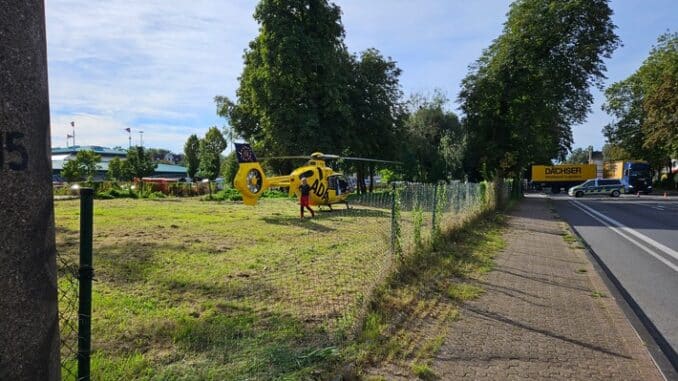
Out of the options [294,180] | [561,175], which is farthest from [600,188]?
[294,180]

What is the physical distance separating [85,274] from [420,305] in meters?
4.39

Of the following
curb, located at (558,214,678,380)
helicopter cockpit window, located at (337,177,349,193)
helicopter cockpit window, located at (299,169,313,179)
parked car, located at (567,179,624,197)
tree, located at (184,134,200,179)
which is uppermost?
tree, located at (184,134,200,179)

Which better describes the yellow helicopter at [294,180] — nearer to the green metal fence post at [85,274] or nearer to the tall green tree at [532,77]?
the tall green tree at [532,77]

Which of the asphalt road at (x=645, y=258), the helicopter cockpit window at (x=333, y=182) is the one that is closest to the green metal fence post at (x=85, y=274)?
the asphalt road at (x=645, y=258)

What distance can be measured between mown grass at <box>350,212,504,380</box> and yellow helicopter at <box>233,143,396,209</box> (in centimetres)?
938

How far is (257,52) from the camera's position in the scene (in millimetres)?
30406

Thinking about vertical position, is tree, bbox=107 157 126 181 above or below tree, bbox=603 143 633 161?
below

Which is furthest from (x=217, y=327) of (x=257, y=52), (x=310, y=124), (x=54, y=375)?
(x=257, y=52)

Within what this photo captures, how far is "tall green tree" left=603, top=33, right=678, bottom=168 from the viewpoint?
33.7 meters

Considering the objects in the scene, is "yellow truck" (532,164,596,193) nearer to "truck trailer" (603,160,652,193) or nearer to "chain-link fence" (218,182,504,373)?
"truck trailer" (603,160,652,193)

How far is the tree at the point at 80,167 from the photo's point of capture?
45281 mm

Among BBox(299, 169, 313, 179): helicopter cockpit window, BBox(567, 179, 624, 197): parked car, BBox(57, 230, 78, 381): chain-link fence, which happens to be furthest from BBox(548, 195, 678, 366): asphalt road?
BBox(567, 179, 624, 197): parked car

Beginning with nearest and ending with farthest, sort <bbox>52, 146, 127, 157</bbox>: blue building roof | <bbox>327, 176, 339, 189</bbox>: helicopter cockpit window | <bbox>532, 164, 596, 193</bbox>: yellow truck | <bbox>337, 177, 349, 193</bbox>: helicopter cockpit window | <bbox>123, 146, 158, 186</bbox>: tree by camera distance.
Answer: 1. <bbox>327, 176, 339, 189</bbox>: helicopter cockpit window
2. <bbox>337, 177, 349, 193</bbox>: helicopter cockpit window
3. <bbox>123, 146, 158, 186</bbox>: tree
4. <bbox>532, 164, 596, 193</bbox>: yellow truck
5. <bbox>52, 146, 127, 157</bbox>: blue building roof

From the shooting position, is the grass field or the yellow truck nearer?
the grass field
